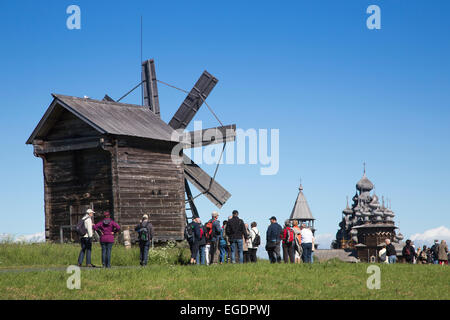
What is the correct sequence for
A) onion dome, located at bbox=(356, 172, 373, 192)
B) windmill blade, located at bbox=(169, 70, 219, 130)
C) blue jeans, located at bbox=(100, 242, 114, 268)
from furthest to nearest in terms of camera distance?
onion dome, located at bbox=(356, 172, 373, 192)
windmill blade, located at bbox=(169, 70, 219, 130)
blue jeans, located at bbox=(100, 242, 114, 268)

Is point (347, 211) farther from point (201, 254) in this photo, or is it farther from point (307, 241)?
point (201, 254)

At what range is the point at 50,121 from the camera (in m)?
34.0

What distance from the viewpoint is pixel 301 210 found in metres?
104

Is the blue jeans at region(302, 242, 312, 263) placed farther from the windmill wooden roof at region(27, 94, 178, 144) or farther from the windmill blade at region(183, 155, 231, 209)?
the windmill blade at region(183, 155, 231, 209)

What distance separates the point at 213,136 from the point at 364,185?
4626 inches

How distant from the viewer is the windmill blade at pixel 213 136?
37375mm

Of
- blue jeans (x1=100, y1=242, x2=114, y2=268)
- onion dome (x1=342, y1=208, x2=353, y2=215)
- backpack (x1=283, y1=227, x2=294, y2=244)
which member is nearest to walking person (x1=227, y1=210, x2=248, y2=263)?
backpack (x1=283, y1=227, x2=294, y2=244)

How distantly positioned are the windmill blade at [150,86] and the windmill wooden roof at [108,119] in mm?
2250

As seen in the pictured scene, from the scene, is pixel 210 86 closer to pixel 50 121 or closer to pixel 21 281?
pixel 50 121

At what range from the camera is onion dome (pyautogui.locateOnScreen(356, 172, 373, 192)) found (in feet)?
494

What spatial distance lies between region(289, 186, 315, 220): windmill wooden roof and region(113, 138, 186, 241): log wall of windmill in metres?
69.7

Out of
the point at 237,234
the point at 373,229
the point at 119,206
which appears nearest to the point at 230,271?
the point at 237,234

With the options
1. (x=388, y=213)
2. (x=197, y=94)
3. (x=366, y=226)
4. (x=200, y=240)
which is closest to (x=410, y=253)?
(x=200, y=240)

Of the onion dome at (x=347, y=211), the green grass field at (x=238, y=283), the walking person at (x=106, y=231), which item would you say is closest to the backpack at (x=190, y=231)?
the walking person at (x=106, y=231)
